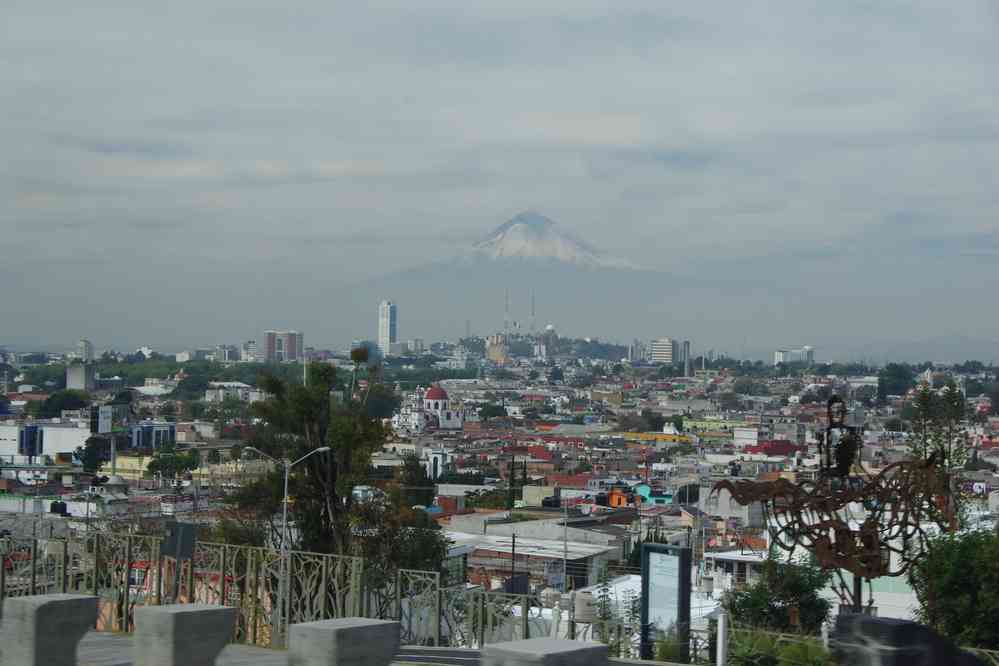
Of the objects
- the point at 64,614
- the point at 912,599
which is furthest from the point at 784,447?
the point at 64,614

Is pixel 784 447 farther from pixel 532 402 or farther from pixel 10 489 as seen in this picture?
Result: pixel 532 402

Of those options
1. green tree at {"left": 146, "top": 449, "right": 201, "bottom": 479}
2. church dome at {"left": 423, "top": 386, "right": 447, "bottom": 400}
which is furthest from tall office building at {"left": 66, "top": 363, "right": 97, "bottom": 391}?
green tree at {"left": 146, "top": 449, "right": 201, "bottom": 479}

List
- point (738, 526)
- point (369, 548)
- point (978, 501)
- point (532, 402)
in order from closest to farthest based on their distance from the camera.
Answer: point (369, 548) → point (978, 501) → point (738, 526) → point (532, 402)

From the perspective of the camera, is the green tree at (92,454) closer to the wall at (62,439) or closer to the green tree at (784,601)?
the wall at (62,439)

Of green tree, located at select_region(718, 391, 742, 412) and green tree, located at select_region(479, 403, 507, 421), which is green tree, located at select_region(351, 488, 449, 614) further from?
green tree, located at select_region(718, 391, 742, 412)

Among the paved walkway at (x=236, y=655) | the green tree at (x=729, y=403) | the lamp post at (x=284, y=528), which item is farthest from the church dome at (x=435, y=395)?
the paved walkway at (x=236, y=655)

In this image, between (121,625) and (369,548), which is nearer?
(121,625)

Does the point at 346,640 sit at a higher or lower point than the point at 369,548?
higher
